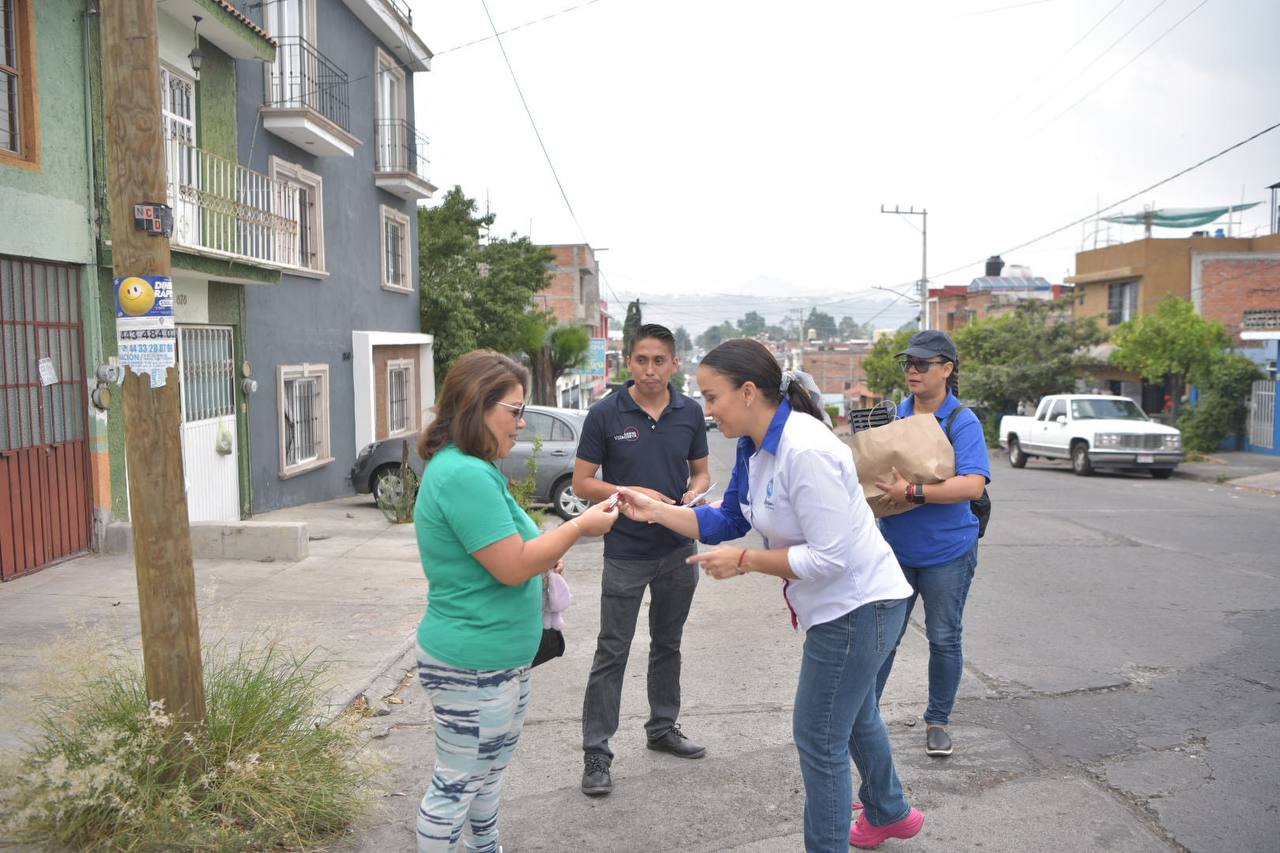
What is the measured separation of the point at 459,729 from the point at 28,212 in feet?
25.2

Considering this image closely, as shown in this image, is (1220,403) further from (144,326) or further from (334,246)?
(144,326)

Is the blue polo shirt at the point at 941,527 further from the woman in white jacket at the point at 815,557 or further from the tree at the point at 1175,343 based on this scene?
the tree at the point at 1175,343

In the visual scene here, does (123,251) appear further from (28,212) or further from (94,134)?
(94,134)

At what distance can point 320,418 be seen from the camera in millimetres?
16938

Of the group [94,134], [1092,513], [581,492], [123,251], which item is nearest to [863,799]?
[581,492]

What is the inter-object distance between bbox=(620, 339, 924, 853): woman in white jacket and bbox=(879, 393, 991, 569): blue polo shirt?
41.9 inches

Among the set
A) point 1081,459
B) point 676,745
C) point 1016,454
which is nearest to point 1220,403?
point 1016,454

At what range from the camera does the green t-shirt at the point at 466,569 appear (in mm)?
2947

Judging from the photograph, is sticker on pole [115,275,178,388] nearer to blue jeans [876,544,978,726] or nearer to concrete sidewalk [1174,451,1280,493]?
blue jeans [876,544,978,726]

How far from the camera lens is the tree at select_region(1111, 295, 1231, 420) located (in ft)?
83.7

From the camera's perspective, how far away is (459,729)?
3096 mm

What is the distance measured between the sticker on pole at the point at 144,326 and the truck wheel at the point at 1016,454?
2397cm

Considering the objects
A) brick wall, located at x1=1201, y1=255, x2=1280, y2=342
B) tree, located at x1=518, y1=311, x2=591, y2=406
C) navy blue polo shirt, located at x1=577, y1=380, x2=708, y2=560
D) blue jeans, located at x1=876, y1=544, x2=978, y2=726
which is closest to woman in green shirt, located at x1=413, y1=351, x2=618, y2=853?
Result: navy blue polo shirt, located at x1=577, y1=380, x2=708, y2=560

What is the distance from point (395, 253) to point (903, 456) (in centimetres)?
1830
